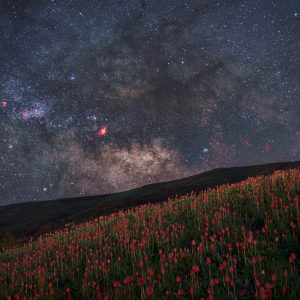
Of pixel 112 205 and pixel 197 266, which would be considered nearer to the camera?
pixel 197 266

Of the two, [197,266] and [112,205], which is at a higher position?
[197,266]

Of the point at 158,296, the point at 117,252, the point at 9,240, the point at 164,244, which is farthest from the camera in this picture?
the point at 9,240

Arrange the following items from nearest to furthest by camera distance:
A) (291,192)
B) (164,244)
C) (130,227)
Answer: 1. (164,244)
2. (291,192)
3. (130,227)

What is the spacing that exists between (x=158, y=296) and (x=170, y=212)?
222 inches

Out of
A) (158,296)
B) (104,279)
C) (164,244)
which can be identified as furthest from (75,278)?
(158,296)

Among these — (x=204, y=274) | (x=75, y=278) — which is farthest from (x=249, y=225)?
(x=75, y=278)

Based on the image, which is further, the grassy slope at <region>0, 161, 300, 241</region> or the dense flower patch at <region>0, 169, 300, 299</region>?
the grassy slope at <region>0, 161, 300, 241</region>

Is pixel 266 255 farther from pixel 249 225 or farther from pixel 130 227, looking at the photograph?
pixel 130 227

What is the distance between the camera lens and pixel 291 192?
30.4 feet

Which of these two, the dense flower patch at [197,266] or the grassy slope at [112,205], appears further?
the grassy slope at [112,205]

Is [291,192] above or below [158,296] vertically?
above

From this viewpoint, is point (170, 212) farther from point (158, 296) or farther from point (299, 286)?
point (299, 286)

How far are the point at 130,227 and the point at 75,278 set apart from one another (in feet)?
11.7

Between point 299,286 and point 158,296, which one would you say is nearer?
point 299,286
